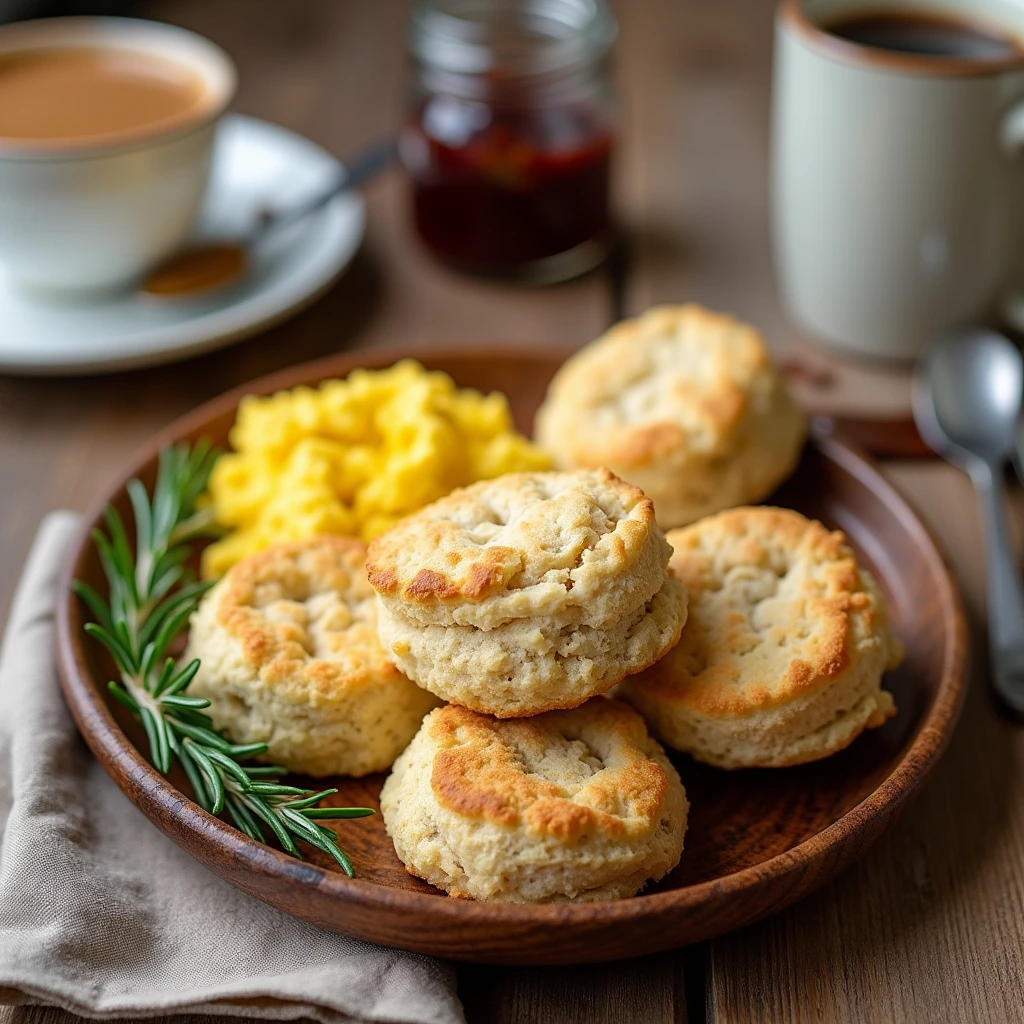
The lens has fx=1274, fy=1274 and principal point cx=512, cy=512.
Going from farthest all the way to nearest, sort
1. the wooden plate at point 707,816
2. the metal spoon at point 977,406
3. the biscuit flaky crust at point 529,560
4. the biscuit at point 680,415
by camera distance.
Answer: the metal spoon at point 977,406 → the biscuit at point 680,415 → the biscuit flaky crust at point 529,560 → the wooden plate at point 707,816

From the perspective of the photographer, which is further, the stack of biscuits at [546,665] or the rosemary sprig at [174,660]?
the rosemary sprig at [174,660]

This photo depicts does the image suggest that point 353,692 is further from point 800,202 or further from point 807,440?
point 800,202

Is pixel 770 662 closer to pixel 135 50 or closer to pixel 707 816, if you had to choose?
pixel 707 816

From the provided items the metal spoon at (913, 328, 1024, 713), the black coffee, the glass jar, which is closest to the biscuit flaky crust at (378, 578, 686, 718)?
the metal spoon at (913, 328, 1024, 713)

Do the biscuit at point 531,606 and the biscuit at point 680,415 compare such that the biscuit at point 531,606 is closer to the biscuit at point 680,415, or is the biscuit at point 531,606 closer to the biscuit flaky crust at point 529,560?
the biscuit flaky crust at point 529,560

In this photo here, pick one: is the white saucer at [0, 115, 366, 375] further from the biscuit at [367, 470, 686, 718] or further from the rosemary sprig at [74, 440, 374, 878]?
the biscuit at [367, 470, 686, 718]

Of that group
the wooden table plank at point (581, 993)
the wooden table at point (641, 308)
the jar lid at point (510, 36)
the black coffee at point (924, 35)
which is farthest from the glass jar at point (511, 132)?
the wooden table plank at point (581, 993)

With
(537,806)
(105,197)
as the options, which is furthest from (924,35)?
(537,806)

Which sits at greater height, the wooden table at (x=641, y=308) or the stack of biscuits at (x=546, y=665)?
the stack of biscuits at (x=546, y=665)

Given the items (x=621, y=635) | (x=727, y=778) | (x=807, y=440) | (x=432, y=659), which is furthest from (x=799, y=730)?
(x=807, y=440)
